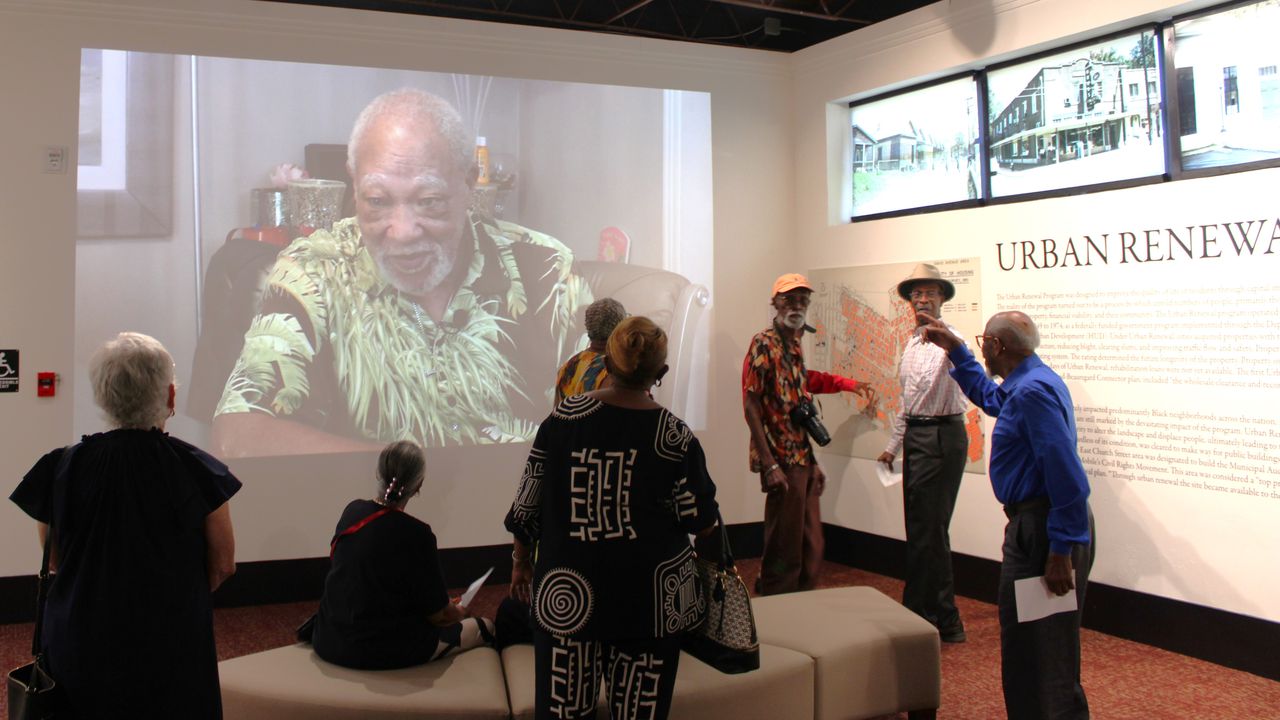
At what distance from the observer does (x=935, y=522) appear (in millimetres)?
4434

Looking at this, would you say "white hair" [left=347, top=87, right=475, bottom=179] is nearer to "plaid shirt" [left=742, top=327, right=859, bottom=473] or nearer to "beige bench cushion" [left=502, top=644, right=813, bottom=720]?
"plaid shirt" [left=742, top=327, right=859, bottom=473]

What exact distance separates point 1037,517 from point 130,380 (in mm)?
2470

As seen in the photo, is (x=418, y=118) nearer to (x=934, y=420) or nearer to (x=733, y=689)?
(x=934, y=420)

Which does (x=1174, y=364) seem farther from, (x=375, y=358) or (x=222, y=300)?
(x=222, y=300)

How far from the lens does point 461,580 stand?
5.48 metres

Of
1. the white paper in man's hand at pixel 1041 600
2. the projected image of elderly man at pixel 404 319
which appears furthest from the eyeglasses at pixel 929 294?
the projected image of elderly man at pixel 404 319

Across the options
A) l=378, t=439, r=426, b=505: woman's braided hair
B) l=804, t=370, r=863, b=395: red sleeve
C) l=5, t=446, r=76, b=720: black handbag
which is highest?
l=804, t=370, r=863, b=395: red sleeve

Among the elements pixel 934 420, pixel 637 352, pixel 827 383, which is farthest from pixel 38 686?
pixel 827 383

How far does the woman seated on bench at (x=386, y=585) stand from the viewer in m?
2.84

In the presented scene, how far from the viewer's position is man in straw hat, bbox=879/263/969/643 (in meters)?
4.43

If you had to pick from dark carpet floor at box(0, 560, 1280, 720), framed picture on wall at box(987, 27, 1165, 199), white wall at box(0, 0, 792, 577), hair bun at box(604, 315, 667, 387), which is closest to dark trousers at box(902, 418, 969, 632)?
dark carpet floor at box(0, 560, 1280, 720)

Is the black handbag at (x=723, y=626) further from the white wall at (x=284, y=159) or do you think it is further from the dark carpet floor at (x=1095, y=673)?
the white wall at (x=284, y=159)

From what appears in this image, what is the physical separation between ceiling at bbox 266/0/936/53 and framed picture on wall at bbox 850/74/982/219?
64 centimetres

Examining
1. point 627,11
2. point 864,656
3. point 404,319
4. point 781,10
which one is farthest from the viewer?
point 627,11
